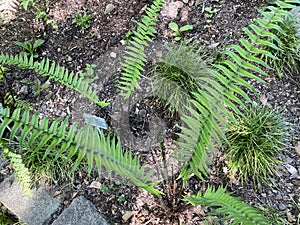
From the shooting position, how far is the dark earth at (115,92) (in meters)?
1.99

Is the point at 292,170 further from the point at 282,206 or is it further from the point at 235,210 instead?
the point at 235,210

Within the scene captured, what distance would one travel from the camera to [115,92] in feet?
8.00

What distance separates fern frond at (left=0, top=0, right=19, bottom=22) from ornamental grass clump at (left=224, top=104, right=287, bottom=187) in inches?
82.8

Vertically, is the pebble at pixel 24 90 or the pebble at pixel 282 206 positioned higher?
the pebble at pixel 24 90

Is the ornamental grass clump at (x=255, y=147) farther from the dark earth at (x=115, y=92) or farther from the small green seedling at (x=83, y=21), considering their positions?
the small green seedling at (x=83, y=21)

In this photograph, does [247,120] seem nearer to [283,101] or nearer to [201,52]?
[283,101]

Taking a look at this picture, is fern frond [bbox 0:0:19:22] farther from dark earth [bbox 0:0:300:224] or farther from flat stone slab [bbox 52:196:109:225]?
flat stone slab [bbox 52:196:109:225]

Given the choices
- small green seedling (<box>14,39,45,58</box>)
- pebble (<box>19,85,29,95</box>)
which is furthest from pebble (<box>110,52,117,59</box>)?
pebble (<box>19,85,29,95</box>)

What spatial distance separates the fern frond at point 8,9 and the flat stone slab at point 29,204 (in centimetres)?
147

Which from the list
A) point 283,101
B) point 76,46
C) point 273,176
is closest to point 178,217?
point 273,176

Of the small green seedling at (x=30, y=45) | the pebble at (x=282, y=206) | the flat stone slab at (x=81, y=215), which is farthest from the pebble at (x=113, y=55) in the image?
the pebble at (x=282, y=206)

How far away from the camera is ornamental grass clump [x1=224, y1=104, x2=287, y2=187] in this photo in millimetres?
1993

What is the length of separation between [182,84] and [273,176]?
0.80 meters

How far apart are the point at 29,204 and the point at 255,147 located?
1457 millimetres
